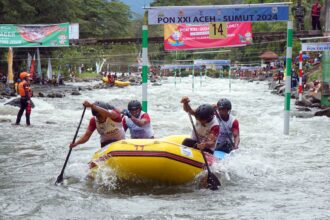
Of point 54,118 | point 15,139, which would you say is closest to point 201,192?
point 15,139

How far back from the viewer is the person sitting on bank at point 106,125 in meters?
7.70

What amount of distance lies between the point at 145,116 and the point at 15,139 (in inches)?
226

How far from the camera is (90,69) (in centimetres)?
6875

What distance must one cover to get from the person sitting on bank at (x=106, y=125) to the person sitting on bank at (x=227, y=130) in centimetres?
164

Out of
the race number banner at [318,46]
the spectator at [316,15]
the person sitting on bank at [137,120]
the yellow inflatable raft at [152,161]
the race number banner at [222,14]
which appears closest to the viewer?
the yellow inflatable raft at [152,161]

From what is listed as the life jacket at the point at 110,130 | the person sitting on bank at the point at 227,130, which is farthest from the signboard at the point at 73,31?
the life jacket at the point at 110,130

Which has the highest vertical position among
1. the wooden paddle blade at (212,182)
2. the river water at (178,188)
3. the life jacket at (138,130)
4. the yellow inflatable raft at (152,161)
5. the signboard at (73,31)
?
the signboard at (73,31)

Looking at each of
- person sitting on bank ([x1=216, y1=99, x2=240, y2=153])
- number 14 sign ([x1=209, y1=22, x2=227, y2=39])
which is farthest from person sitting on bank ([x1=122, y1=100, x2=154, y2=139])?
number 14 sign ([x1=209, y1=22, x2=227, y2=39])

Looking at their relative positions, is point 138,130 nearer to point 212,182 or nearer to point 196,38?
point 212,182

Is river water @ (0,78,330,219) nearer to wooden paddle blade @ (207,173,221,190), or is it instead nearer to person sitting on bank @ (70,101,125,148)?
wooden paddle blade @ (207,173,221,190)

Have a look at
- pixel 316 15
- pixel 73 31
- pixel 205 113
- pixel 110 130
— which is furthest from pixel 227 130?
pixel 73 31

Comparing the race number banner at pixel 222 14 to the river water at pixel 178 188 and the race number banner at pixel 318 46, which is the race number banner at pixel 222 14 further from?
the race number banner at pixel 318 46

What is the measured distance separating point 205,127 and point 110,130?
140 cm

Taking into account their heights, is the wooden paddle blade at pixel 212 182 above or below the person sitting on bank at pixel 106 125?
below
